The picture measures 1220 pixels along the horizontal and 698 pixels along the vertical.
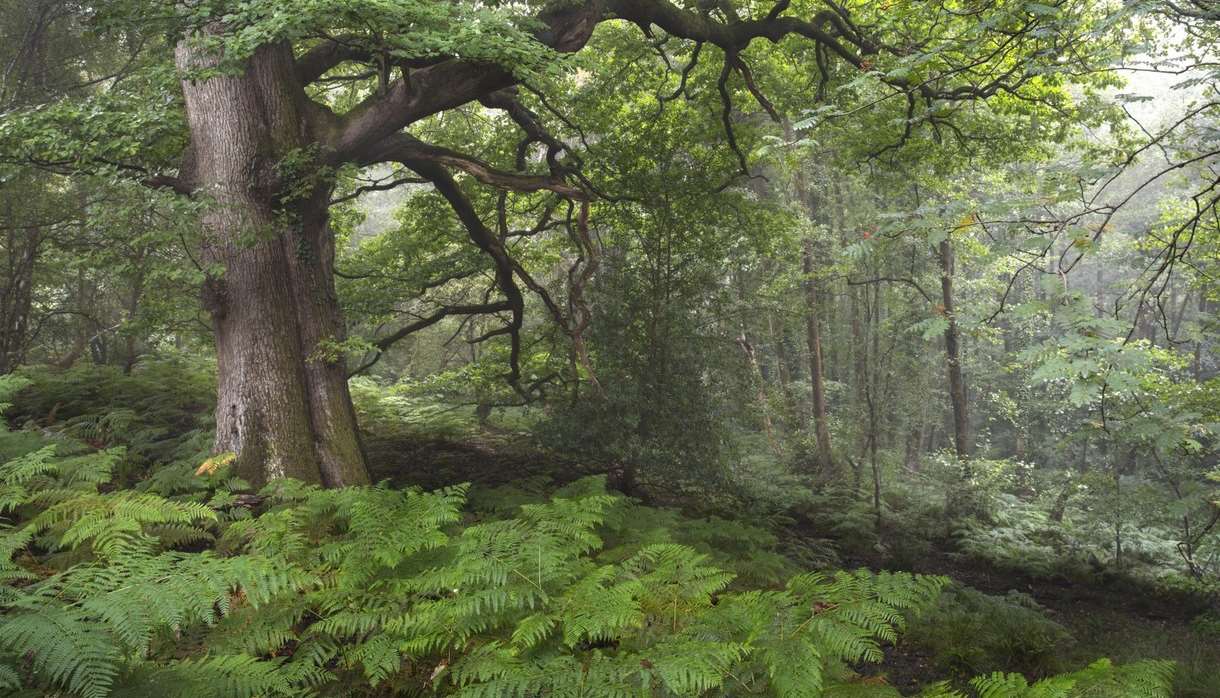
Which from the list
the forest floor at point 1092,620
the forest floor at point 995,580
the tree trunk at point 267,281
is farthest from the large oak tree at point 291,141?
the forest floor at point 1092,620

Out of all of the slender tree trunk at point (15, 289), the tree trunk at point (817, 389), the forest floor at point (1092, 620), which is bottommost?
the forest floor at point (1092, 620)

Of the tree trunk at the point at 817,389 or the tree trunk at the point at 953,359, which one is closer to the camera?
the tree trunk at the point at 953,359

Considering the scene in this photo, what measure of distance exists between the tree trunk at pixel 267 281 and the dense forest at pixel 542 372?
35 millimetres

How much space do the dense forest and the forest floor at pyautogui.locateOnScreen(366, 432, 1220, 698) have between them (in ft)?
0.31

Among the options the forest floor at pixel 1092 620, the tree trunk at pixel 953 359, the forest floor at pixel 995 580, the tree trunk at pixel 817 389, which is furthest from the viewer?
the tree trunk at pixel 817 389

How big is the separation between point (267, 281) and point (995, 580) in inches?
424

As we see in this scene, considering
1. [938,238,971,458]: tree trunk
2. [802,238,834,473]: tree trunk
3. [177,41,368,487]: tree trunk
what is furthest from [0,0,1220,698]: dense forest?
[938,238,971,458]: tree trunk

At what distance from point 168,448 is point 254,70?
3.85m

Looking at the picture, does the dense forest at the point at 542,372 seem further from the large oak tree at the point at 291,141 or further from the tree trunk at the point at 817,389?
the tree trunk at the point at 817,389

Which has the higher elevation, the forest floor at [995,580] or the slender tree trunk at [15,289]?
the slender tree trunk at [15,289]

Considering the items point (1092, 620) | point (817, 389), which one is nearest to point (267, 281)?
point (1092, 620)

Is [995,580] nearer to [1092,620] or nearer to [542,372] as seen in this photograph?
Result: [1092,620]

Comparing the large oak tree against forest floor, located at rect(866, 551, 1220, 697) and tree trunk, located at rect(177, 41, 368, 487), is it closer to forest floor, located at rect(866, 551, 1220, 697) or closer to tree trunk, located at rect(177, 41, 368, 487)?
tree trunk, located at rect(177, 41, 368, 487)

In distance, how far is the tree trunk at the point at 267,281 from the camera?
553cm
